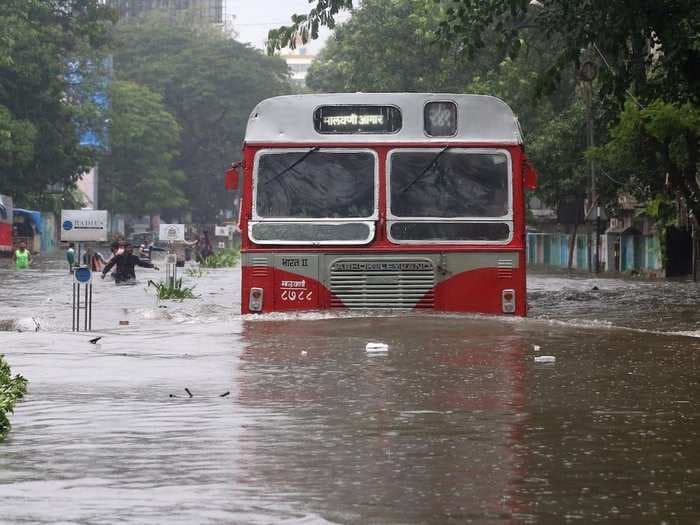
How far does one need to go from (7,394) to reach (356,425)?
1969 millimetres

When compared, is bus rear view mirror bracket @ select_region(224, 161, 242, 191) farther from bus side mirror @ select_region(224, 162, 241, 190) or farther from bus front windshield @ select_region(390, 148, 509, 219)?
bus front windshield @ select_region(390, 148, 509, 219)

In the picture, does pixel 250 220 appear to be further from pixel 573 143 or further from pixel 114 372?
pixel 573 143

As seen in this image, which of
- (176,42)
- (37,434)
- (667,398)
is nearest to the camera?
(37,434)

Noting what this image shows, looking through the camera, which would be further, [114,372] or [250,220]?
[250,220]

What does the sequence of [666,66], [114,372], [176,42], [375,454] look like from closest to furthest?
[375,454], [114,372], [666,66], [176,42]

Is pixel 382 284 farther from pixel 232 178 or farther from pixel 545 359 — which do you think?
pixel 545 359

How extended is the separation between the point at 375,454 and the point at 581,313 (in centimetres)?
1892

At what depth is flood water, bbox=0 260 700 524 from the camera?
6609mm

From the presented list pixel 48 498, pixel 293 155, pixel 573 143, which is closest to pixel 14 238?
pixel 573 143

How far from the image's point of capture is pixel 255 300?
17781 millimetres

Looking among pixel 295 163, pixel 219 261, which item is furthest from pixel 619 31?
pixel 219 261

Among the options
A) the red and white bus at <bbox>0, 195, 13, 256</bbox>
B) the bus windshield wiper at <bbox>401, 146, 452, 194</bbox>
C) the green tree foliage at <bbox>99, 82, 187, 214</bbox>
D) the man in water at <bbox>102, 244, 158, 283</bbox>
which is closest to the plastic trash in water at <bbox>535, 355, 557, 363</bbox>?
the bus windshield wiper at <bbox>401, 146, 452, 194</bbox>

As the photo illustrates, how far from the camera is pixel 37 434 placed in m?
8.73

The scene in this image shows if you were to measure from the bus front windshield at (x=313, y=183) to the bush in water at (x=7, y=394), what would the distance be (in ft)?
25.7
